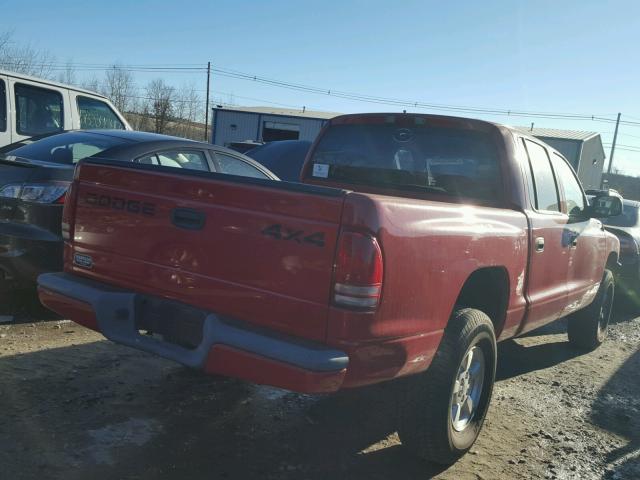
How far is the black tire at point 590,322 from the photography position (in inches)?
235

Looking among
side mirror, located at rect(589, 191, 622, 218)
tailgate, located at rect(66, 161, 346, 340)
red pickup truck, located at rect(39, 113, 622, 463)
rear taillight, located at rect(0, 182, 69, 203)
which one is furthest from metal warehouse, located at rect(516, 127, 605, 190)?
tailgate, located at rect(66, 161, 346, 340)

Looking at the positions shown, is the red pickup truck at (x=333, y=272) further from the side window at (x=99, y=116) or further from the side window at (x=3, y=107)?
the side window at (x=99, y=116)

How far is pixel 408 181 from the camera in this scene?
4.26 meters

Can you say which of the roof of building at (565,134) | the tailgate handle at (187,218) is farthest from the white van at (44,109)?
the roof of building at (565,134)

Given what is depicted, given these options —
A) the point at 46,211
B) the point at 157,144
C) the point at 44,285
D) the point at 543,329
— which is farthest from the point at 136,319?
the point at 543,329

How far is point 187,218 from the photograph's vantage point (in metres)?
2.86

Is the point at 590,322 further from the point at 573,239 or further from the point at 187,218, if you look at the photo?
the point at 187,218

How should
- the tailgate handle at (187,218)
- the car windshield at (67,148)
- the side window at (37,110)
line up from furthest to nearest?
the side window at (37,110)
the car windshield at (67,148)
the tailgate handle at (187,218)

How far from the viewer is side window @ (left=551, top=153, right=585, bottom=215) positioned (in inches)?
194

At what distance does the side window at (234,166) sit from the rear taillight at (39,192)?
1484 mm

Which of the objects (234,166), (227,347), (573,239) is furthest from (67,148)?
(573,239)

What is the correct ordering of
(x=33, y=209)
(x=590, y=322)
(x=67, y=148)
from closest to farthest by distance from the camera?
(x=33, y=209)
(x=67, y=148)
(x=590, y=322)

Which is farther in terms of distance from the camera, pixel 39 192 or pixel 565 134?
pixel 565 134

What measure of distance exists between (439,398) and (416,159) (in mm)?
1873
